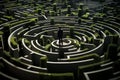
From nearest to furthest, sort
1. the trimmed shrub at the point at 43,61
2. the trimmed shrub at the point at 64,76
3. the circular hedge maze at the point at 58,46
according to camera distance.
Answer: the trimmed shrub at the point at 64,76 < the circular hedge maze at the point at 58,46 < the trimmed shrub at the point at 43,61

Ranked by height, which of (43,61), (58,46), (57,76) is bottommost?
(57,76)

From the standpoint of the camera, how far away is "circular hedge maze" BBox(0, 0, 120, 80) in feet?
45.7

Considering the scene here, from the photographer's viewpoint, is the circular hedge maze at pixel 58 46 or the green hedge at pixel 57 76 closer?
the green hedge at pixel 57 76

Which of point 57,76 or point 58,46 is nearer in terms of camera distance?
point 57,76

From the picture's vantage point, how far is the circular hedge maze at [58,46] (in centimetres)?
1393

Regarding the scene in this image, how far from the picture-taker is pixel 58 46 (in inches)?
797

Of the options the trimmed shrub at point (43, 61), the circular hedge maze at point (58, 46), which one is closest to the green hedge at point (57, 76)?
the circular hedge maze at point (58, 46)

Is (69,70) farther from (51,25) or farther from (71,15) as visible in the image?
(71,15)

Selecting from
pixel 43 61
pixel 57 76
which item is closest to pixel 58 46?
pixel 43 61

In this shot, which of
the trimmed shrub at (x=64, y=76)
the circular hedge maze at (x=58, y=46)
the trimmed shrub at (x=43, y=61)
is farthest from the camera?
the trimmed shrub at (x=43, y=61)

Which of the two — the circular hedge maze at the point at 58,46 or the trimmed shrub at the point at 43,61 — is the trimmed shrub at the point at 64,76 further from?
the trimmed shrub at the point at 43,61

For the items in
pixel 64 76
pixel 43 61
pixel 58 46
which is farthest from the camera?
pixel 58 46

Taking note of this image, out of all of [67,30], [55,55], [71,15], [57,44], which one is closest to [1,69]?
[55,55]

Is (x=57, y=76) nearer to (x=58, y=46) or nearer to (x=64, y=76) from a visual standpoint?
(x=64, y=76)
